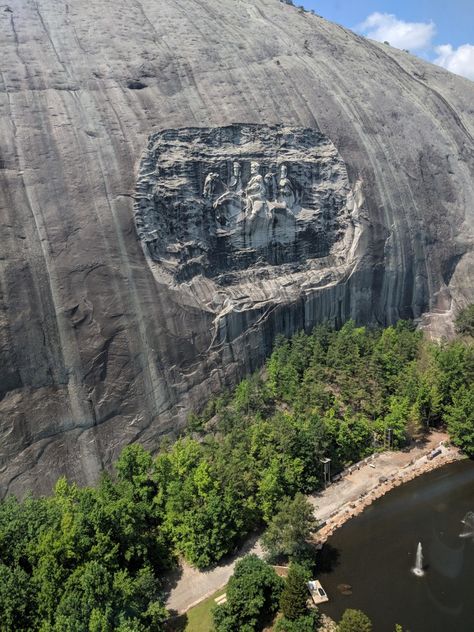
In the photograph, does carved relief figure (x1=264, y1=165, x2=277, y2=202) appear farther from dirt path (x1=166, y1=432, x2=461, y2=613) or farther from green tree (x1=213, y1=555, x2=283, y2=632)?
green tree (x1=213, y1=555, x2=283, y2=632)

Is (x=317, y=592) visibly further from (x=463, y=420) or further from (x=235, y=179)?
(x=235, y=179)

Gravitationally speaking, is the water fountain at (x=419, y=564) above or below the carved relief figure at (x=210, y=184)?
below

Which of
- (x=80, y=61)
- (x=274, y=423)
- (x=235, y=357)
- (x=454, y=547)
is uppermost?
(x=80, y=61)

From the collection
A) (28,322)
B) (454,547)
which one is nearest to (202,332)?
(28,322)

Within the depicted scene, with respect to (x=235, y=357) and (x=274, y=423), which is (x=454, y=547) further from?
(x=235, y=357)

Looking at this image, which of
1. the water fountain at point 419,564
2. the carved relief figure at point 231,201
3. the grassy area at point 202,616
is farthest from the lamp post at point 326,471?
the carved relief figure at point 231,201

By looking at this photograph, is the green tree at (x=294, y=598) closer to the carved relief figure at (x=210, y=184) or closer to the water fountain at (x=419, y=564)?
the water fountain at (x=419, y=564)
